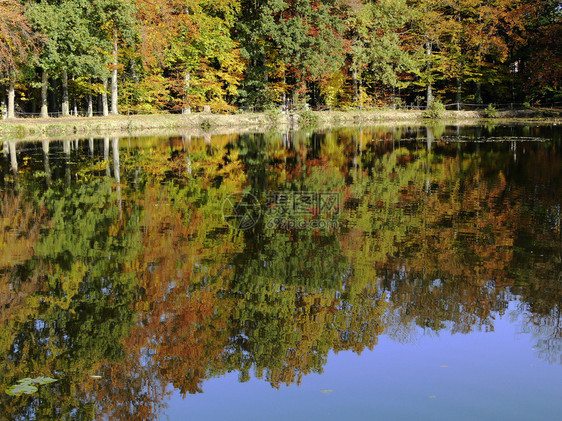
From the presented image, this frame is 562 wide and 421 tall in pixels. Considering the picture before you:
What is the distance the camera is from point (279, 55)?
149ft

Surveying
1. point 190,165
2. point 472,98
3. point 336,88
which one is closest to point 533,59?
point 472,98

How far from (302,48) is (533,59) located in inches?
763

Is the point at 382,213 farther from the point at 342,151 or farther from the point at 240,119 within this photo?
the point at 240,119

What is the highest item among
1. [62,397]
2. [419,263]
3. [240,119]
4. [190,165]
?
[240,119]

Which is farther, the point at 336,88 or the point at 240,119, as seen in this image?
the point at 336,88

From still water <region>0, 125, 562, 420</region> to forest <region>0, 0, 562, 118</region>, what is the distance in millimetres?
23004

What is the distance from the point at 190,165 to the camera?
19.3 meters

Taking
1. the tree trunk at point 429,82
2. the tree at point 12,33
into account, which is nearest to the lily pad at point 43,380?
the tree at point 12,33
